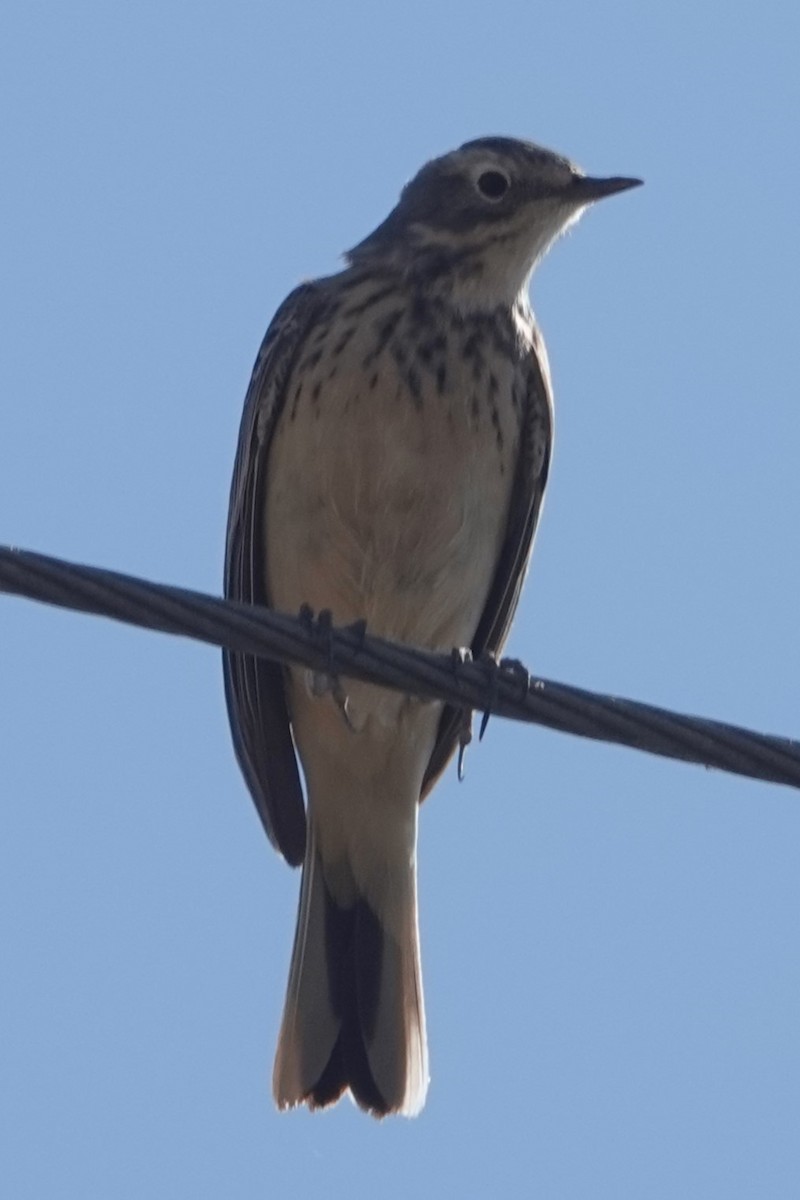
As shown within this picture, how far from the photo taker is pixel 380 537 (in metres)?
8.68

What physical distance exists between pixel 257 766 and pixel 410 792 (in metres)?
0.71

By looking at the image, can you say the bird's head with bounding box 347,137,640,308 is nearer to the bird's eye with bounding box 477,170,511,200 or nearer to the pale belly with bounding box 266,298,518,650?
the bird's eye with bounding box 477,170,511,200

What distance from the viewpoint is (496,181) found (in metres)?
9.79

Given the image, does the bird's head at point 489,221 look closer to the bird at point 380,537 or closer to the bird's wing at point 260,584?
the bird at point 380,537

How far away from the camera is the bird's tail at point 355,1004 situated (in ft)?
28.9

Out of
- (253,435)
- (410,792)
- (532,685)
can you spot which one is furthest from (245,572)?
(532,685)

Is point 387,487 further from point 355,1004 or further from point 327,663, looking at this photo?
point 327,663

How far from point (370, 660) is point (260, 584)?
312 cm

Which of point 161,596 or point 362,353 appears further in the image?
point 362,353

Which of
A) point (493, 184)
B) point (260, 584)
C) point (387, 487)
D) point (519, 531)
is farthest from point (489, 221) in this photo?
point (260, 584)

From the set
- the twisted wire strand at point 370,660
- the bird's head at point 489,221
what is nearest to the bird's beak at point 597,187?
the bird's head at point 489,221

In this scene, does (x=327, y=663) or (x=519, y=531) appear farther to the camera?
(x=519, y=531)

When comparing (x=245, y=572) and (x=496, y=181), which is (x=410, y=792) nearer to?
(x=245, y=572)

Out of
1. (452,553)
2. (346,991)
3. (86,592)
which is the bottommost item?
(86,592)
